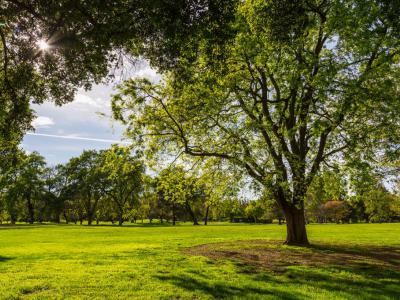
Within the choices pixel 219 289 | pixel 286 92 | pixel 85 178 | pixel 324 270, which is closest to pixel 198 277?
pixel 219 289

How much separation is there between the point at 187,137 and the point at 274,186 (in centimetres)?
708

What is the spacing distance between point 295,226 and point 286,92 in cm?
989

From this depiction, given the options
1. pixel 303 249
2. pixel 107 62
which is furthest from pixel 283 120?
pixel 107 62

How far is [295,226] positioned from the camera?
25.0 meters

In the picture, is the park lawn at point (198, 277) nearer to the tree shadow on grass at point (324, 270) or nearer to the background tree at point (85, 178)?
the tree shadow on grass at point (324, 270)

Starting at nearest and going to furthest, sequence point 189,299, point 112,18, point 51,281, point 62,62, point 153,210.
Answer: point 189,299 < point 112,18 < point 51,281 < point 62,62 < point 153,210

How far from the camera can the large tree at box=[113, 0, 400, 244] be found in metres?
13.3

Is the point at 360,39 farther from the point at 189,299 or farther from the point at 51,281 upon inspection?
the point at 51,281

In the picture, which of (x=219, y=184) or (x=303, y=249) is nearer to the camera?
(x=303, y=249)

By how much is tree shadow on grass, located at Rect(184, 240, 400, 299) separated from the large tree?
4.03m

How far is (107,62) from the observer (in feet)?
42.5

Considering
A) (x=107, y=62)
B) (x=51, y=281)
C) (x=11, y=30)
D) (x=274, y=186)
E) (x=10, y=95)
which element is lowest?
(x=51, y=281)

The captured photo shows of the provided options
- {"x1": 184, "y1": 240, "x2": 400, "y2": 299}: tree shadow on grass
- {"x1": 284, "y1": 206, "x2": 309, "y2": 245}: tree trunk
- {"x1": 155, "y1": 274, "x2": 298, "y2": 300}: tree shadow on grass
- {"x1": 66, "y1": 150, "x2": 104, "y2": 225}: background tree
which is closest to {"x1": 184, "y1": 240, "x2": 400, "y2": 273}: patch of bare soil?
{"x1": 184, "y1": 240, "x2": 400, "y2": 299}: tree shadow on grass

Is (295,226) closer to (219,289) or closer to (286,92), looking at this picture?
(286,92)
